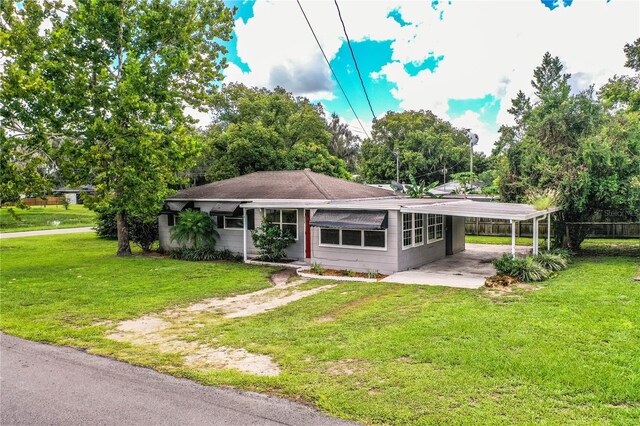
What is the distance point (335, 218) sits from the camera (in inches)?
538

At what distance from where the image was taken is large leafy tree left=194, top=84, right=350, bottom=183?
89.4 ft

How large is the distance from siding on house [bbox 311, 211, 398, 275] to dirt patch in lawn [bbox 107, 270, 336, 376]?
6.21 ft

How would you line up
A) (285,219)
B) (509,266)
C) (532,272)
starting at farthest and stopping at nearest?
1. (285,219)
2. (509,266)
3. (532,272)

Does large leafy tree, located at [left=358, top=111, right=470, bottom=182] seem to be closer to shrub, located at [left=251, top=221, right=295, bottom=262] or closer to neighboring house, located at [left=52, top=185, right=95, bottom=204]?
neighboring house, located at [left=52, top=185, right=95, bottom=204]

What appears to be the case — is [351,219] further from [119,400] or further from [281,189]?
[119,400]

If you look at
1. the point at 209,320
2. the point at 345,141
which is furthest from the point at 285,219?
the point at 345,141

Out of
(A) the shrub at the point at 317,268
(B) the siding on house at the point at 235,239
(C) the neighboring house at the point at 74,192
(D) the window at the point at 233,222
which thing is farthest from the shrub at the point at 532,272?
(C) the neighboring house at the point at 74,192

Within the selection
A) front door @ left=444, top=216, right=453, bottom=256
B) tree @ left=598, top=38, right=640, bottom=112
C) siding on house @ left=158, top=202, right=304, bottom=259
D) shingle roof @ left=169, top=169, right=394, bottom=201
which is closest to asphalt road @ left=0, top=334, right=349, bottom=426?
siding on house @ left=158, top=202, right=304, bottom=259

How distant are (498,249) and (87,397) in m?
16.6

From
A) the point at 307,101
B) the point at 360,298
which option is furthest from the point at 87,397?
the point at 307,101

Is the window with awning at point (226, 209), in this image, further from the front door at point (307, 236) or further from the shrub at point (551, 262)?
the shrub at point (551, 262)

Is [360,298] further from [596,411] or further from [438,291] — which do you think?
[596,411]

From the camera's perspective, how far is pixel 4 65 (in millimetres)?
14141

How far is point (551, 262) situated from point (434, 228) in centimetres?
390
